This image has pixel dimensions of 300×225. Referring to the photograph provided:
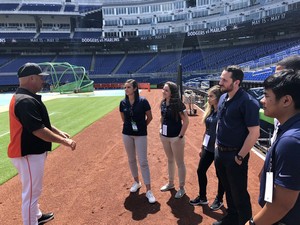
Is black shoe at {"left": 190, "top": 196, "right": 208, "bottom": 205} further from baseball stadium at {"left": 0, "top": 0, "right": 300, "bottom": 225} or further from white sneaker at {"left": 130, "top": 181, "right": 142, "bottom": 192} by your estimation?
white sneaker at {"left": 130, "top": 181, "right": 142, "bottom": 192}

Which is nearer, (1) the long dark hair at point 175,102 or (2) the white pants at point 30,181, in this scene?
(2) the white pants at point 30,181

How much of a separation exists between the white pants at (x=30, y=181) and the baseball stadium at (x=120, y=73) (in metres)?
0.80

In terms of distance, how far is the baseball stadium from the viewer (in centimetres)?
514

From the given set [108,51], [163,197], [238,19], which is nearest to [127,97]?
[163,197]

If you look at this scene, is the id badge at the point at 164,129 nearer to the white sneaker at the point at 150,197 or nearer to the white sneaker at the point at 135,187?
the white sneaker at the point at 150,197

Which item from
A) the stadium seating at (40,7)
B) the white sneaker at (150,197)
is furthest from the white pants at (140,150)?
the stadium seating at (40,7)

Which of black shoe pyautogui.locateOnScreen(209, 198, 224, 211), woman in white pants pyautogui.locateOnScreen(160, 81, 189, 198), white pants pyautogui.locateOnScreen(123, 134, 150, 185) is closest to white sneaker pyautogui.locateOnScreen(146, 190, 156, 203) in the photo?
white pants pyautogui.locateOnScreen(123, 134, 150, 185)

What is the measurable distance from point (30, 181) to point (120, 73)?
5693 cm

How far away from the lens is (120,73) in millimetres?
59562

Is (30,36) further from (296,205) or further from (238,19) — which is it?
(296,205)

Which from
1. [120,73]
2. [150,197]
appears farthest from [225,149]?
[120,73]

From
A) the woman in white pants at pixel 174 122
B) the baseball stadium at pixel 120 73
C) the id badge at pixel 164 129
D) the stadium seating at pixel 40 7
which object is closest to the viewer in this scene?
the woman in white pants at pixel 174 122

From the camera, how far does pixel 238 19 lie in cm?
5212

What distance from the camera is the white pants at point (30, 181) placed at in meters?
3.71
